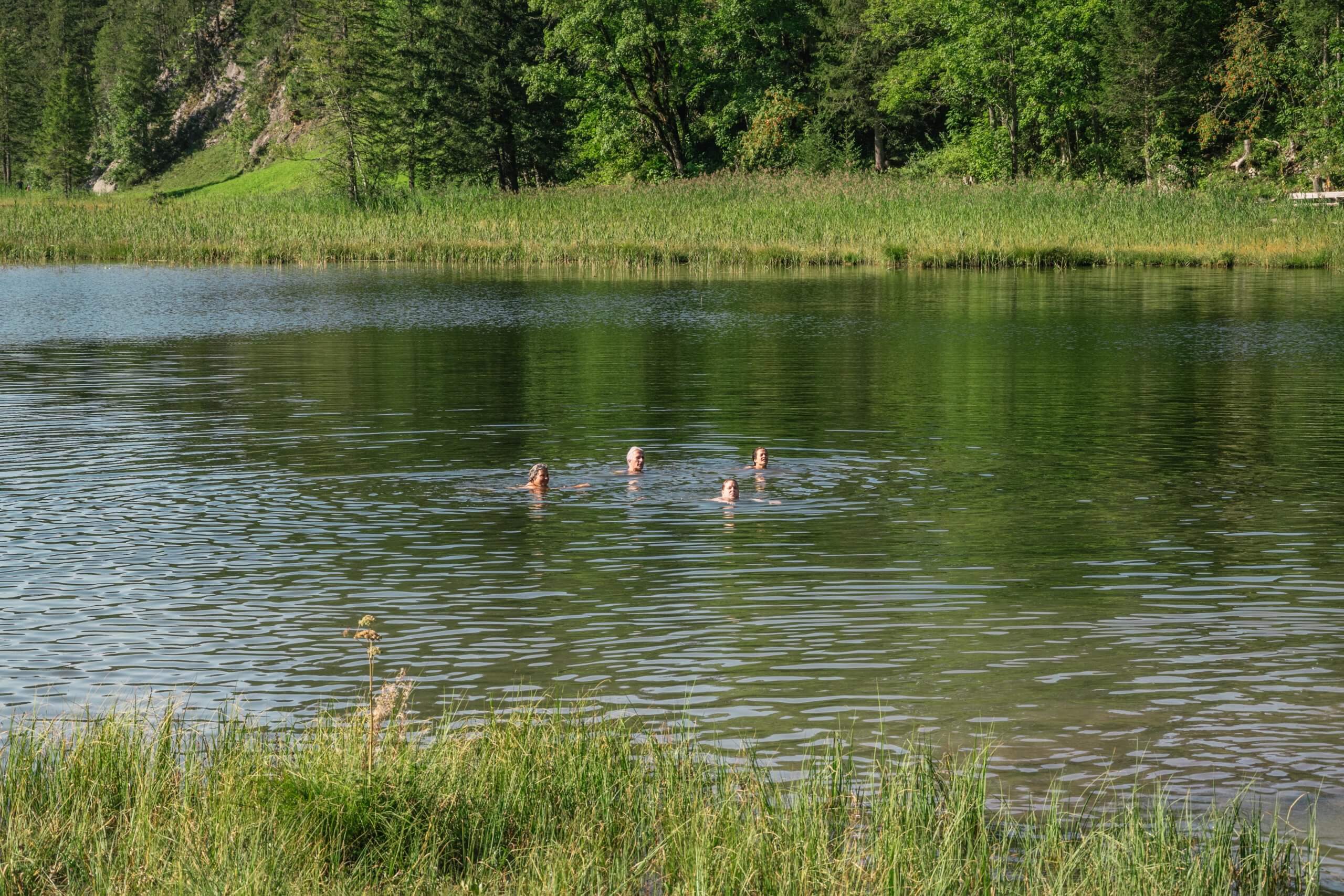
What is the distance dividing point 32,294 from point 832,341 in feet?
76.4

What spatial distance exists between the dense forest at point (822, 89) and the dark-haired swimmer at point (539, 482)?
44.6m

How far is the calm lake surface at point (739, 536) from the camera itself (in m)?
8.40

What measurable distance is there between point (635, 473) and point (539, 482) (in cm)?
128

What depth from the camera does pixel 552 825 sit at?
20.2 feet

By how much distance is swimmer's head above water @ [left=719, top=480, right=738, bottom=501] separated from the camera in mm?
14156

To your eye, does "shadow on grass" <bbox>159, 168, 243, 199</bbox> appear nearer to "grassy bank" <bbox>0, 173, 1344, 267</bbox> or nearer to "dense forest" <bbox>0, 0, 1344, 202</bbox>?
"dense forest" <bbox>0, 0, 1344, 202</bbox>

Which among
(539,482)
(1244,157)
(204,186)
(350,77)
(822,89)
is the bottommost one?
(539,482)

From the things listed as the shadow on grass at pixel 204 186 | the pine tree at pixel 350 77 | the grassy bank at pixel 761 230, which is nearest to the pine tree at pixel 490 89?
the pine tree at pixel 350 77

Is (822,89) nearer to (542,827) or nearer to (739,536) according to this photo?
(739,536)

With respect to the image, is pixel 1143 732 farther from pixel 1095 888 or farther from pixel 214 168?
pixel 214 168

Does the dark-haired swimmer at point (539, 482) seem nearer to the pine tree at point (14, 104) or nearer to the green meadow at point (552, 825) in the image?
the green meadow at point (552, 825)

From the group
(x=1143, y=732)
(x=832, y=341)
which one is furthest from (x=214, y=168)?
(x=1143, y=732)

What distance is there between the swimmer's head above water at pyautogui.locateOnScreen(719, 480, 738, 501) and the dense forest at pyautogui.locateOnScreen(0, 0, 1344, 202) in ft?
146

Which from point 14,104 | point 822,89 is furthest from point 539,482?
point 14,104
